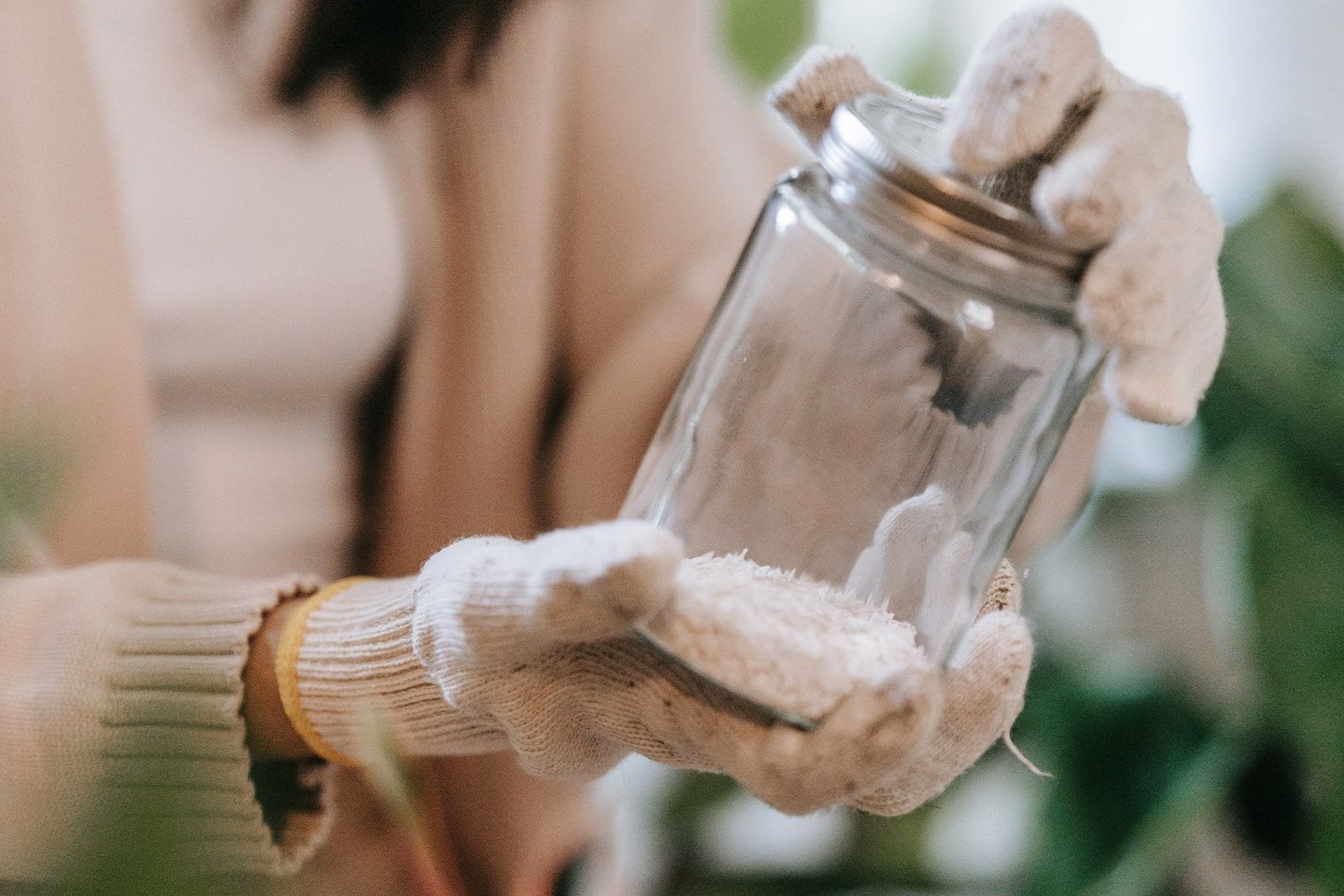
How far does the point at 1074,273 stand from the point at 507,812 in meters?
0.46

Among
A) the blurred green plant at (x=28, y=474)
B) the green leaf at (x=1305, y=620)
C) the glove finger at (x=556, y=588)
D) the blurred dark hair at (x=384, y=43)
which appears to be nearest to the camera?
the blurred green plant at (x=28, y=474)

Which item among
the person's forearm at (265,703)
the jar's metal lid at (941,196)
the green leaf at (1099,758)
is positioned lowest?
the green leaf at (1099,758)

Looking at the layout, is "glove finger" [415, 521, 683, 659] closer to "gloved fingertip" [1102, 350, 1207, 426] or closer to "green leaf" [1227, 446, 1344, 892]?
"gloved fingertip" [1102, 350, 1207, 426]

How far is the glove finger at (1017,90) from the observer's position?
0.97 ft

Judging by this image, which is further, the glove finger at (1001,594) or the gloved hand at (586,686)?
the glove finger at (1001,594)

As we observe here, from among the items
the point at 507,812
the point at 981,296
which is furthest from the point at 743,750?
the point at 507,812

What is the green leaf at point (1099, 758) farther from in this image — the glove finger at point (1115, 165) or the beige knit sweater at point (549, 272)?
Answer: the glove finger at point (1115, 165)

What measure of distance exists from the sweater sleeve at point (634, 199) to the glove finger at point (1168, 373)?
315 millimetres

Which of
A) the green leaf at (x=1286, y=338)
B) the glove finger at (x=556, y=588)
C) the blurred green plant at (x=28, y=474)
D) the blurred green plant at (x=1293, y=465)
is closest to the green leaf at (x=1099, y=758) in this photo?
the blurred green plant at (x=1293, y=465)

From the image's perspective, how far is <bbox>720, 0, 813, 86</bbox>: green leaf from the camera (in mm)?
826

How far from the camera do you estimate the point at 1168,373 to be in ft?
1.08

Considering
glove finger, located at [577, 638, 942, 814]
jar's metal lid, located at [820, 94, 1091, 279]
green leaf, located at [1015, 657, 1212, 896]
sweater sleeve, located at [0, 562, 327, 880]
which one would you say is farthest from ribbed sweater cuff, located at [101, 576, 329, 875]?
Answer: green leaf, located at [1015, 657, 1212, 896]

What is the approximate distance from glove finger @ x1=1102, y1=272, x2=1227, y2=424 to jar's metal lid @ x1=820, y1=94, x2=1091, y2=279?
3 centimetres

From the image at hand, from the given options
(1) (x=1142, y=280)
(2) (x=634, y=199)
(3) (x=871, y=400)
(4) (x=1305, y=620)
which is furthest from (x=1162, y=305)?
(4) (x=1305, y=620)
